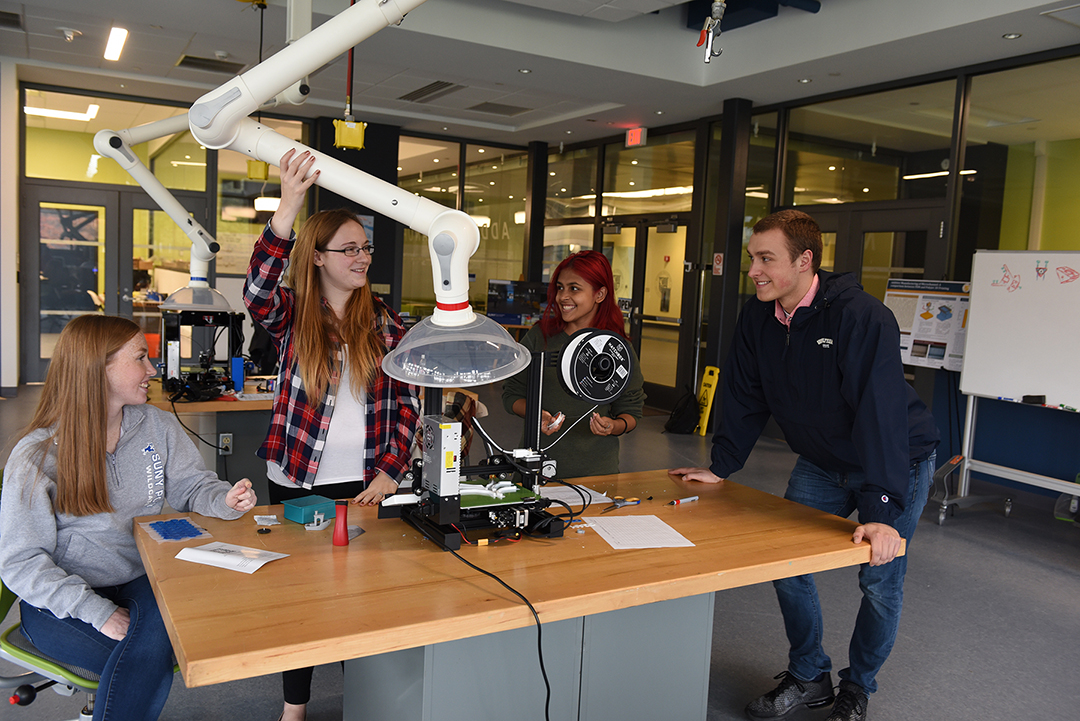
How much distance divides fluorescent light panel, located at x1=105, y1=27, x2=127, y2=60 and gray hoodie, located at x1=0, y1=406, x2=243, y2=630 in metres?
5.59

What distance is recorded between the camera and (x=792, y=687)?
2.67m

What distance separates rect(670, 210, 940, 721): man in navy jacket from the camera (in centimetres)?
217

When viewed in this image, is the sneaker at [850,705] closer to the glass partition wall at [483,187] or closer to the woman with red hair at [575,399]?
the woman with red hair at [575,399]

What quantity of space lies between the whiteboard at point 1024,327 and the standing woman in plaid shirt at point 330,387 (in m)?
4.46

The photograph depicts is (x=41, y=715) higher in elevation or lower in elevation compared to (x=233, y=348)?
lower

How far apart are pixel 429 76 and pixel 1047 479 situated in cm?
605

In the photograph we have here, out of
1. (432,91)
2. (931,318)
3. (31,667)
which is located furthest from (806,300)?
(432,91)

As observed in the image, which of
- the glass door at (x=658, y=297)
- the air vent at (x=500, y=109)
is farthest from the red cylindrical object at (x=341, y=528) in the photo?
the air vent at (x=500, y=109)

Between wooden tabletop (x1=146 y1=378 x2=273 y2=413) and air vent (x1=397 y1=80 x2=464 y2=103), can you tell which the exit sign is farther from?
wooden tabletop (x1=146 y1=378 x2=273 y2=413)

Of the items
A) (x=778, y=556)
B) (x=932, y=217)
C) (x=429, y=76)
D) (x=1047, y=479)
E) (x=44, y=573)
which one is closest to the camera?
(x=44, y=573)

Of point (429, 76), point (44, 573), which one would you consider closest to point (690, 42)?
point (429, 76)

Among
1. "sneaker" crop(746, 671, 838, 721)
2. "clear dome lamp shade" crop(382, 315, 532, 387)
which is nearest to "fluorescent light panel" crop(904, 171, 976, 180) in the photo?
"sneaker" crop(746, 671, 838, 721)

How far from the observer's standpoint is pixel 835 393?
2309mm

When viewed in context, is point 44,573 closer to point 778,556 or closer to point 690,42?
point 778,556
